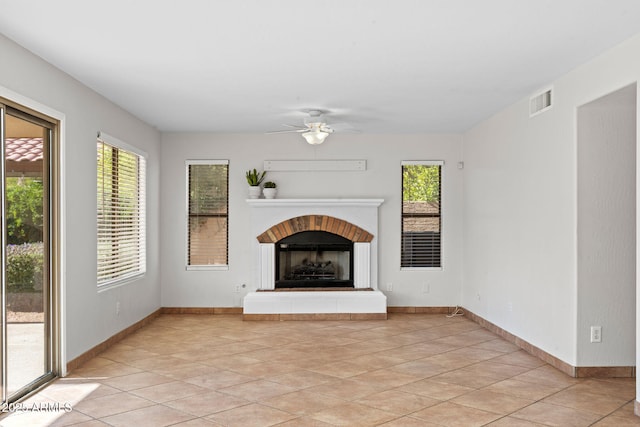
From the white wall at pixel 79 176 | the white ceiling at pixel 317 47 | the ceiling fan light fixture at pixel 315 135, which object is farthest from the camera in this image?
the ceiling fan light fixture at pixel 315 135

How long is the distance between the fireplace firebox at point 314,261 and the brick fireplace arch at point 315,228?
8 centimetres

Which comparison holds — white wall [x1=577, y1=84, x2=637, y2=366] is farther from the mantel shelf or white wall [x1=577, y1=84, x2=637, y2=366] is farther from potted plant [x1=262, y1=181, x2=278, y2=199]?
potted plant [x1=262, y1=181, x2=278, y2=199]

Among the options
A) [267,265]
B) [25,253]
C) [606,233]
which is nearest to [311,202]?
[267,265]

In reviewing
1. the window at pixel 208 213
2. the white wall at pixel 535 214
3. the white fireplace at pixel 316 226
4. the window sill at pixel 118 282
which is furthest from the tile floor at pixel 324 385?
the window at pixel 208 213

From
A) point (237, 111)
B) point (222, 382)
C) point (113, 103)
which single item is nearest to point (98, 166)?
point (113, 103)

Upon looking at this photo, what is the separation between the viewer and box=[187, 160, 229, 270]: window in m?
8.05

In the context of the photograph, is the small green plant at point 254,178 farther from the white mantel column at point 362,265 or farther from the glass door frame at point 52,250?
the glass door frame at point 52,250

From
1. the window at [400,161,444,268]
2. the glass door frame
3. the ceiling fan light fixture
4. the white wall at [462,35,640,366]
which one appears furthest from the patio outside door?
the window at [400,161,444,268]

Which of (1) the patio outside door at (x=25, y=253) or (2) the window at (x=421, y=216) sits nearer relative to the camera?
(1) the patio outside door at (x=25, y=253)

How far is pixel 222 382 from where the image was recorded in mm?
4590

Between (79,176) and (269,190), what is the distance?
3132 millimetres

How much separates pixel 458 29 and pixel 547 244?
8.00 ft

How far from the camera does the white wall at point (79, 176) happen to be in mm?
4164

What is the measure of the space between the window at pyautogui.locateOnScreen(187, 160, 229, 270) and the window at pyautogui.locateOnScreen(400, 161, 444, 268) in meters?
2.52
